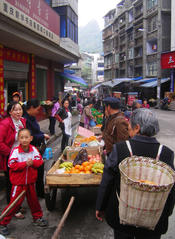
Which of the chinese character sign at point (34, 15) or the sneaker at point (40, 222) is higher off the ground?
the chinese character sign at point (34, 15)

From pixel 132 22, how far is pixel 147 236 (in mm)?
43803

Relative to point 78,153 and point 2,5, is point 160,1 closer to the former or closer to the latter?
point 2,5

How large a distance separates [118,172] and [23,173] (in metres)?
1.75

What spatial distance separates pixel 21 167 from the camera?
3266 millimetres

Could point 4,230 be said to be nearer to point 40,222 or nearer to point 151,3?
point 40,222

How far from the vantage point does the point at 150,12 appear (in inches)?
1369

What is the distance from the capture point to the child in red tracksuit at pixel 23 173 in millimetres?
3260

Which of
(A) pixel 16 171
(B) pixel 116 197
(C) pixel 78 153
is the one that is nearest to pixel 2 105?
(C) pixel 78 153

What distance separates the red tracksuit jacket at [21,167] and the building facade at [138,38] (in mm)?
24590

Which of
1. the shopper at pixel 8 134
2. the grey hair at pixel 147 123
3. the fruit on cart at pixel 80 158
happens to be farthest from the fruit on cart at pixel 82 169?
the grey hair at pixel 147 123

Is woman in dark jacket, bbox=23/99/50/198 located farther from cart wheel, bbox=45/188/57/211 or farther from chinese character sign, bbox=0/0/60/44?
chinese character sign, bbox=0/0/60/44

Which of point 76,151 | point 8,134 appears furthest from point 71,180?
point 76,151

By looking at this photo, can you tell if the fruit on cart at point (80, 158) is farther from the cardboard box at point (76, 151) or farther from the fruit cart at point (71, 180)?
the fruit cart at point (71, 180)

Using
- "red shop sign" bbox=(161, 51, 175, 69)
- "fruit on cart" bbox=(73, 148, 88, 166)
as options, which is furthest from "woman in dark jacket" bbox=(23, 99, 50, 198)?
"red shop sign" bbox=(161, 51, 175, 69)
